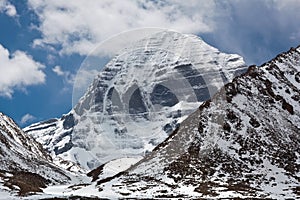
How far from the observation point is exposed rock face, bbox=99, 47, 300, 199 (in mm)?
85062

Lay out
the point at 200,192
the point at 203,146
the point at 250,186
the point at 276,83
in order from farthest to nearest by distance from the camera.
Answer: the point at 276,83, the point at 203,146, the point at 250,186, the point at 200,192

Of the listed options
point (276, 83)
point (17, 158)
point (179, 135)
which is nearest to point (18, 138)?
point (17, 158)

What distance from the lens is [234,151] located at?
347 ft

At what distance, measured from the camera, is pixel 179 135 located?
114438mm

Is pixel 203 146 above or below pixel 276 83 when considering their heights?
below

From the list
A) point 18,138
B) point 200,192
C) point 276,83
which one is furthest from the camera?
point 18,138

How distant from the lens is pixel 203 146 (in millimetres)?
106750

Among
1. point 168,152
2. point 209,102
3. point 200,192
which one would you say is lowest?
point 200,192

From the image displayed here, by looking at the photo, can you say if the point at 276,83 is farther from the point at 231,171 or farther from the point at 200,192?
the point at 200,192

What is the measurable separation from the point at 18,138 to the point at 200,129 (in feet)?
279

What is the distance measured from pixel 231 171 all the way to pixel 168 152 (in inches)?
635

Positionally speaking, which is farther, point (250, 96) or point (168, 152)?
point (250, 96)

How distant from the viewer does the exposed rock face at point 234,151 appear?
85062 mm

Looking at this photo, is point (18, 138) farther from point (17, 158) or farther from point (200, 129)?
point (200, 129)
